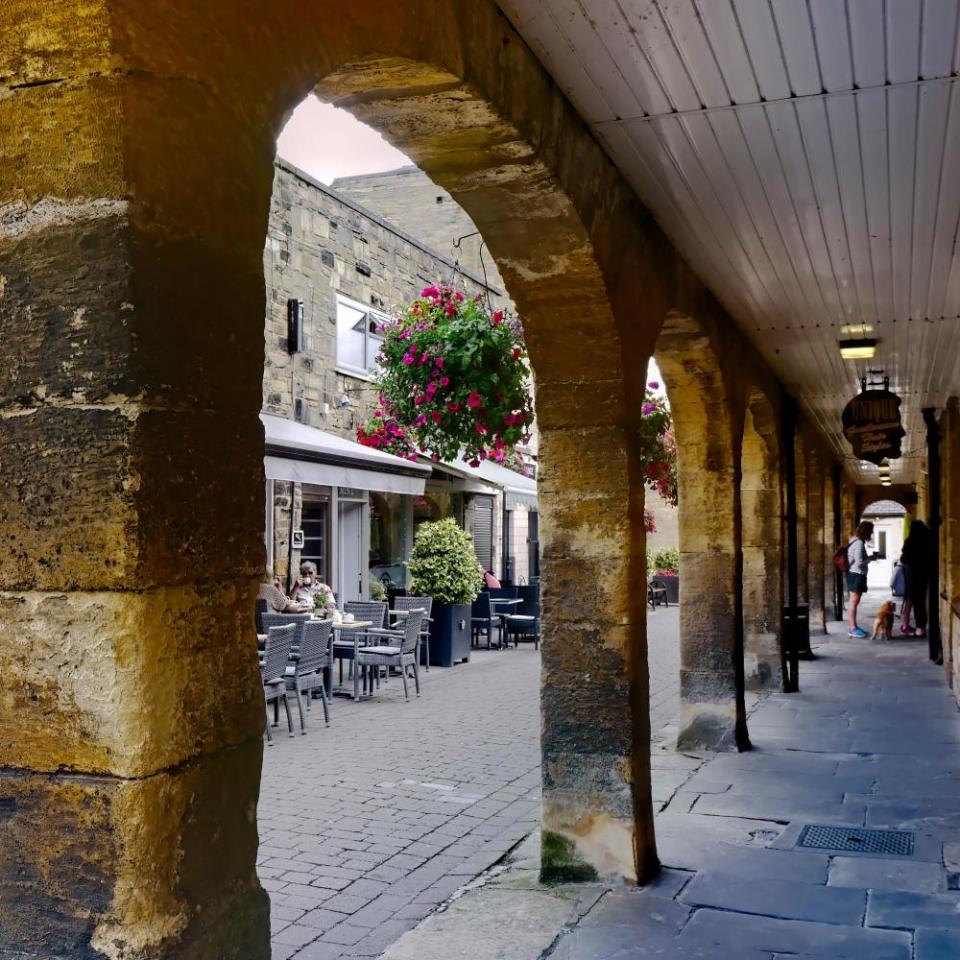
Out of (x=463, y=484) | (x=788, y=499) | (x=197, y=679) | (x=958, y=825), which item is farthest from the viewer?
(x=463, y=484)

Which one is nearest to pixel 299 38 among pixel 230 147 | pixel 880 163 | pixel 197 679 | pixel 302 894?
pixel 230 147

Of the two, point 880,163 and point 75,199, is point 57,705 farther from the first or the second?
point 880,163

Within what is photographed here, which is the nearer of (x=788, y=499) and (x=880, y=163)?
(x=880, y=163)

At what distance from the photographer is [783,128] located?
366cm

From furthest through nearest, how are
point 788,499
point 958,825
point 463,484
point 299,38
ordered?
point 463,484 → point 788,499 → point 958,825 → point 299,38

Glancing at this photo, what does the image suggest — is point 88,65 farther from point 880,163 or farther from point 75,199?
point 880,163

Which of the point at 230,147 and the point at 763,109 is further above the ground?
the point at 763,109

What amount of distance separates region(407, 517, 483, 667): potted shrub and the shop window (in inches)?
98.4

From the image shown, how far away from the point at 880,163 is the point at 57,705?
359 centimetres

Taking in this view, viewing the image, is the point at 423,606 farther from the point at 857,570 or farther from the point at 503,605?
the point at 857,570

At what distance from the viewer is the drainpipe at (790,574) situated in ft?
30.2

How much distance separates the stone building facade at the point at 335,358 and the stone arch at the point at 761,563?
3538mm

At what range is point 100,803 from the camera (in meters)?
1.55

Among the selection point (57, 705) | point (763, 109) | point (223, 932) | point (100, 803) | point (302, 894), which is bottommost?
point (302, 894)
